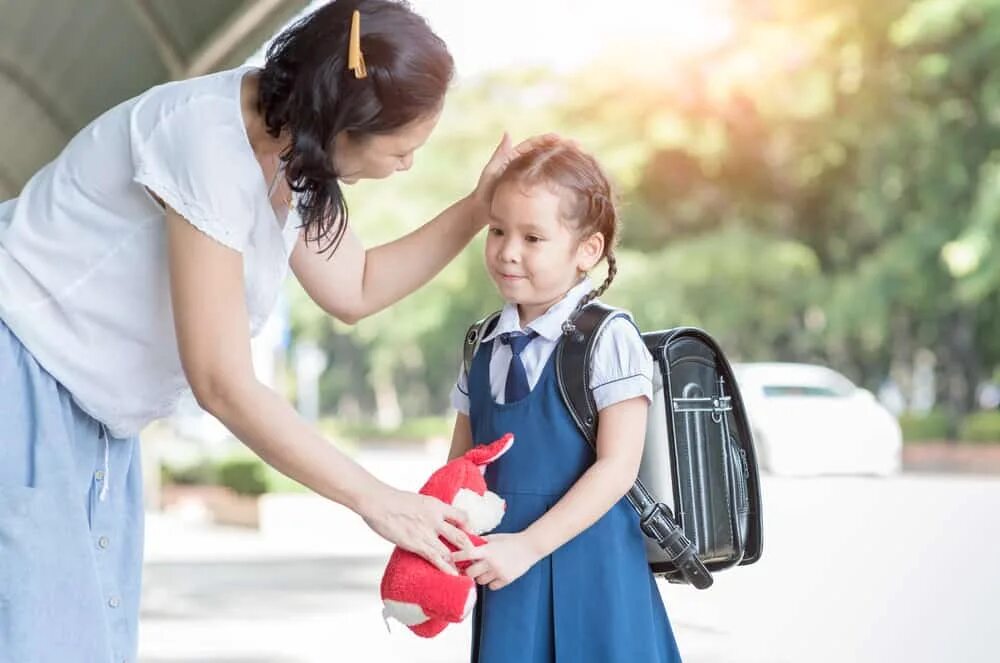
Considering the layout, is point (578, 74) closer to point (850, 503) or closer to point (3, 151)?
point (850, 503)

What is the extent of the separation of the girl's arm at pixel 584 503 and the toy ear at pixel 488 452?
0.12 metres

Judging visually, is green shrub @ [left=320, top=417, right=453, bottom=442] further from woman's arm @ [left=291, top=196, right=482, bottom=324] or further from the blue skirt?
the blue skirt

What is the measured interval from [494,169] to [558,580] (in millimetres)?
718

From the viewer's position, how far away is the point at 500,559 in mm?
2133

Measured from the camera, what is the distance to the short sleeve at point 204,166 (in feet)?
6.27

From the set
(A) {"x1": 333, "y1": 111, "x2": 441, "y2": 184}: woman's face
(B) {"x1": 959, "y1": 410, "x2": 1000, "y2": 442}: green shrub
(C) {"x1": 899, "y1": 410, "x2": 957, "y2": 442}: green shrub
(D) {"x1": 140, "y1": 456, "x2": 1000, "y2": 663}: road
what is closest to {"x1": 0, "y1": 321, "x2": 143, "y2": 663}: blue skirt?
(A) {"x1": 333, "y1": 111, "x2": 441, "y2": 184}: woman's face

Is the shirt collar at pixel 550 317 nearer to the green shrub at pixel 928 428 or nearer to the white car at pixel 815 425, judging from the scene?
the white car at pixel 815 425

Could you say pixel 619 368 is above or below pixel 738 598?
above

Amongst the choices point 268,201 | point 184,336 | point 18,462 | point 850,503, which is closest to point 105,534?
point 18,462

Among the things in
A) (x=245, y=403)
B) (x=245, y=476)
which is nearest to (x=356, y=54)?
(x=245, y=403)

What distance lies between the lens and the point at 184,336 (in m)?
1.93

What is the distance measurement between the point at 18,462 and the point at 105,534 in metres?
0.21

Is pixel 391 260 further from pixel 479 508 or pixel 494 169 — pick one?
Result: pixel 479 508

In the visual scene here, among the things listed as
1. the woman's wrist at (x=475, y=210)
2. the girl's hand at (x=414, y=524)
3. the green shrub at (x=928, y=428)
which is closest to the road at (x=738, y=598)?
the woman's wrist at (x=475, y=210)
